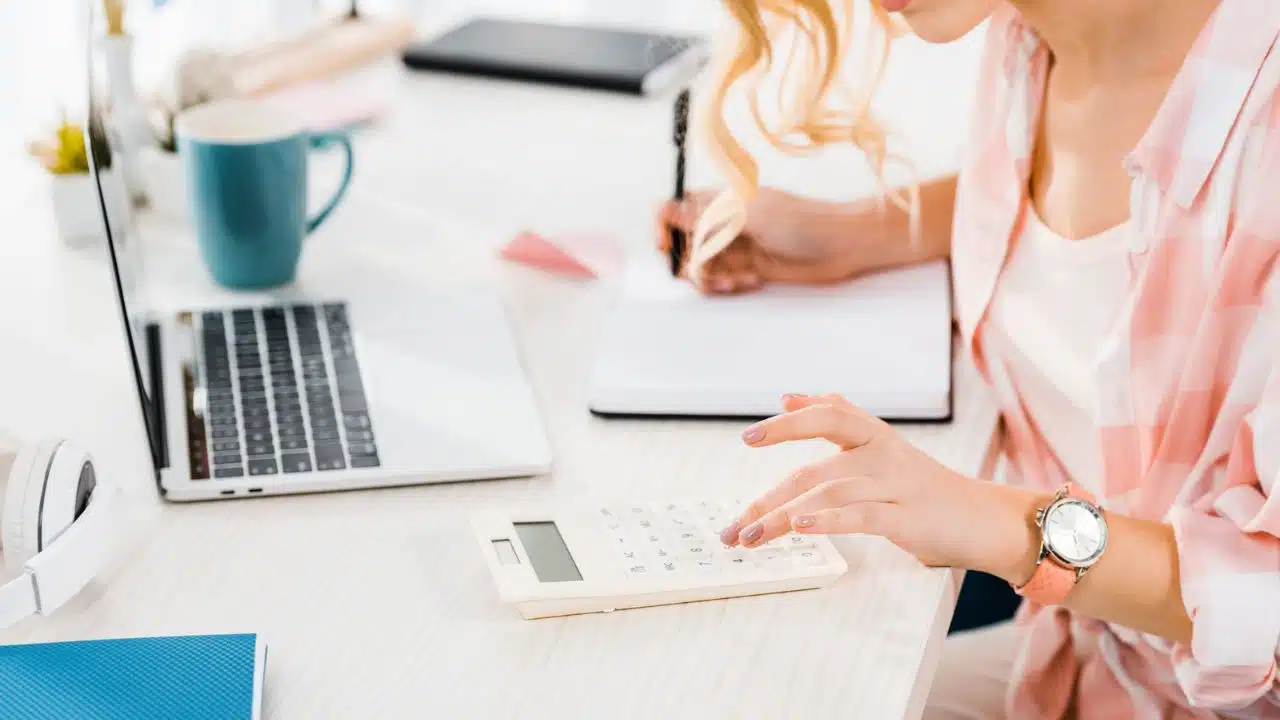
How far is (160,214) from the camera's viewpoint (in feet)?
3.68

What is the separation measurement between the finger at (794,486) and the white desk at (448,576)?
4 cm

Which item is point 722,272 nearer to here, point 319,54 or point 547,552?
point 547,552

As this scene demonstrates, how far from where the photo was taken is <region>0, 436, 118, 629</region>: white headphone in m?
0.66

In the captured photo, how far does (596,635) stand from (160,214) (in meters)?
0.63

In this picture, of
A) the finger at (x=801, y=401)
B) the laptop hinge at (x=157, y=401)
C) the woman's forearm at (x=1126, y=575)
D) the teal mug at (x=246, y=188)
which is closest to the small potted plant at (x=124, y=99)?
the teal mug at (x=246, y=188)

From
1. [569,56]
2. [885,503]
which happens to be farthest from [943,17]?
[569,56]

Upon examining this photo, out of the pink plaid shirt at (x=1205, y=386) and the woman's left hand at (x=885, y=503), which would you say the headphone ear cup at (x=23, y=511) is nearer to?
the woman's left hand at (x=885, y=503)

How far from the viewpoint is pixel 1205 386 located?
31.1 inches

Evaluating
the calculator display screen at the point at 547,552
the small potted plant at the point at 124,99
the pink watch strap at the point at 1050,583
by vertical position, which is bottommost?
the pink watch strap at the point at 1050,583

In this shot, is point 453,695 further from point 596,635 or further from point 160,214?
point 160,214

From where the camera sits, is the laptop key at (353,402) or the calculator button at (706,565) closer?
the calculator button at (706,565)

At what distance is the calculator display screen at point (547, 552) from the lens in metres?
0.70

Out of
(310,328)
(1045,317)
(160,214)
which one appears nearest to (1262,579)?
(1045,317)

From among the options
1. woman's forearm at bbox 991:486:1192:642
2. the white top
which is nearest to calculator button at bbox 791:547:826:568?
woman's forearm at bbox 991:486:1192:642
